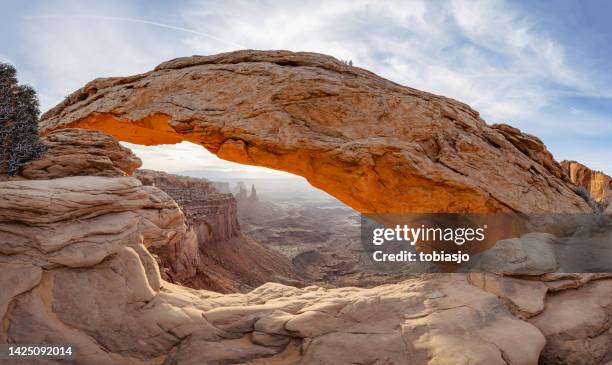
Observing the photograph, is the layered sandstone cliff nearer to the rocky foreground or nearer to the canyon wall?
the rocky foreground

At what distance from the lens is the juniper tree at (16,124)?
23.8 feet

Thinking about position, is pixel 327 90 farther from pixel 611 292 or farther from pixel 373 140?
pixel 611 292

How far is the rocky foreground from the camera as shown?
5449 mm

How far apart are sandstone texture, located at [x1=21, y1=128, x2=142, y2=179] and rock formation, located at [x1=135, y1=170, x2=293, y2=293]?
50.0ft

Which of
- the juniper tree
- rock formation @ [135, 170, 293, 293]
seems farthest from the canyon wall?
the juniper tree

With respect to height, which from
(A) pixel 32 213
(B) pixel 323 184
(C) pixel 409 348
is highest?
(B) pixel 323 184

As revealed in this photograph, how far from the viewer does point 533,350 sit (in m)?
5.20

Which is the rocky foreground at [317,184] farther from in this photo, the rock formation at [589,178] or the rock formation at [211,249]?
the rock formation at [211,249]

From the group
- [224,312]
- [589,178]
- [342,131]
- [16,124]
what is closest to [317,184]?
[342,131]

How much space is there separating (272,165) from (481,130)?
668cm

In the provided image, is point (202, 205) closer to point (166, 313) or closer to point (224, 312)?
point (166, 313)

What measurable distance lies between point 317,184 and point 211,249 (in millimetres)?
29096

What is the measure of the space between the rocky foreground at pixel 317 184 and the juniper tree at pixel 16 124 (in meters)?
0.66

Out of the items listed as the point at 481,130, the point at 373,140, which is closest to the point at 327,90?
the point at 373,140
